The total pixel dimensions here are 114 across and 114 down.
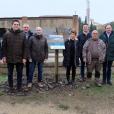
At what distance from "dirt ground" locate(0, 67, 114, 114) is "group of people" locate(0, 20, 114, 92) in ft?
1.25

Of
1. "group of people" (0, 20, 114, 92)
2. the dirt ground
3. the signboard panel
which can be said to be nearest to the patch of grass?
the dirt ground

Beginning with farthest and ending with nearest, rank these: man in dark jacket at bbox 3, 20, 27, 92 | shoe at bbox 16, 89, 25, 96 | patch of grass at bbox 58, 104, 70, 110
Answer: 1. shoe at bbox 16, 89, 25, 96
2. man in dark jacket at bbox 3, 20, 27, 92
3. patch of grass at bbox 58, 104, 70, 110

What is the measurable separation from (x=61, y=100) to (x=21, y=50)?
164 cm

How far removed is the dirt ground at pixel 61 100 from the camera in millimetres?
9844

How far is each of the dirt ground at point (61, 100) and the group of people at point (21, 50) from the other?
596mm

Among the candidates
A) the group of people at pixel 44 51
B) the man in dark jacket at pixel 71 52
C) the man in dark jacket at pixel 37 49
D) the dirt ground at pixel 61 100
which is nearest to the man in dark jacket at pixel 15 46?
the group of people at pixel 44 51

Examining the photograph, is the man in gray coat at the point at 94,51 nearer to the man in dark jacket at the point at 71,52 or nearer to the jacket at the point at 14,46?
the man in dark jacket at the point at 71,52

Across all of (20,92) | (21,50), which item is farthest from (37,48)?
(20,92)

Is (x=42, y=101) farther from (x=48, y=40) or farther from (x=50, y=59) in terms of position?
(x=50, y=59)

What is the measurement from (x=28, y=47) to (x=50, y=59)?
15.6 ft

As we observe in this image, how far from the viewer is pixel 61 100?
35.9 ft

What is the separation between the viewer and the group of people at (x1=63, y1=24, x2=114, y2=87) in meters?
12.2

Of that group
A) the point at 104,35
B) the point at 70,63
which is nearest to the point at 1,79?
the point at 70,63

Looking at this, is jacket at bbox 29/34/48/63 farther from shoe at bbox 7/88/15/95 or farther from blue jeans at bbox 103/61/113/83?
blue jeans at bbox 103/61/113/83
